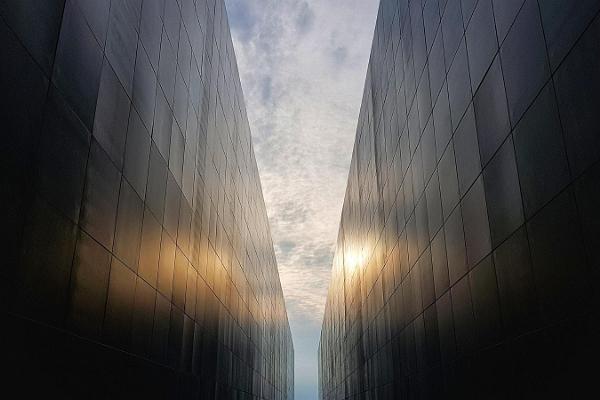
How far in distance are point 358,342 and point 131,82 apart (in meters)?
32.7

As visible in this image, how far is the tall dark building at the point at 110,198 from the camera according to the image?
8.32 m

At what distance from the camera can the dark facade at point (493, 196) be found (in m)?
8.30

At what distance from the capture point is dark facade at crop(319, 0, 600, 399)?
327 inches

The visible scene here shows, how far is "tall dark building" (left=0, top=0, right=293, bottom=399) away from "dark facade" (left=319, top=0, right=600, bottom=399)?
809cm

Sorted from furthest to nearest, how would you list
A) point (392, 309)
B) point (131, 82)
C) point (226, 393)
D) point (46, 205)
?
point (226, 393) → point (392, 309) → point (131, 82) → point (46, 205)

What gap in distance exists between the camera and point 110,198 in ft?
40.2

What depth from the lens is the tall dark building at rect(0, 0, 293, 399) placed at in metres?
8.32

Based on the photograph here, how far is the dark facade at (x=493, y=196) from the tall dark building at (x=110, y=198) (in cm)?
809

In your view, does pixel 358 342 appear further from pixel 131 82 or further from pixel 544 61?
pixel 544 61

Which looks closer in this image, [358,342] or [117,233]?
[117,233]

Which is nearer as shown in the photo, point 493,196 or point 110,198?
point 493,196

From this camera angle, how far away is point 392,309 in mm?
26000

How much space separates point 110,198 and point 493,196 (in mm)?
8251

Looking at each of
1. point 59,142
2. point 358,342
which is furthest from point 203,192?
point 358,342
